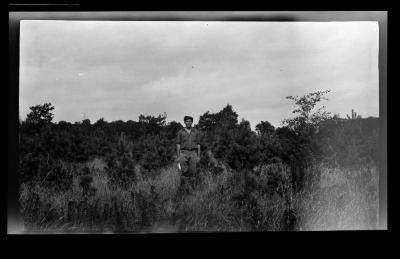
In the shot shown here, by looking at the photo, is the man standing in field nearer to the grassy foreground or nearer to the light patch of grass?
the grassy foreground

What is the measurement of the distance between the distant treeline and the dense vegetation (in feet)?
0.04

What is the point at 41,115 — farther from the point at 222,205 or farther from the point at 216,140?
the point at 222,205

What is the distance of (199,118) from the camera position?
542 centimetres

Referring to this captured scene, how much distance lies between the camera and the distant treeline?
16.7ft

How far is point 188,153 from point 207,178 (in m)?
0.39

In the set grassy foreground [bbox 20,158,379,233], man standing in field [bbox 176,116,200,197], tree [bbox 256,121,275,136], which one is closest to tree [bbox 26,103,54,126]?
grassy foreground [bbox 20,158,379,233]

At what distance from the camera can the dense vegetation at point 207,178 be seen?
507cm

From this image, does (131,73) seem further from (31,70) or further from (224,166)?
(224,166)

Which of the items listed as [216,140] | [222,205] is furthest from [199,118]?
[222,205]

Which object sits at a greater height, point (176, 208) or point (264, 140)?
point (264, 140)

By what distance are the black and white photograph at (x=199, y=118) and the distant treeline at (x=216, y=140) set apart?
15 mm

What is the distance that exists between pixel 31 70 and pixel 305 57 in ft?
10.4
